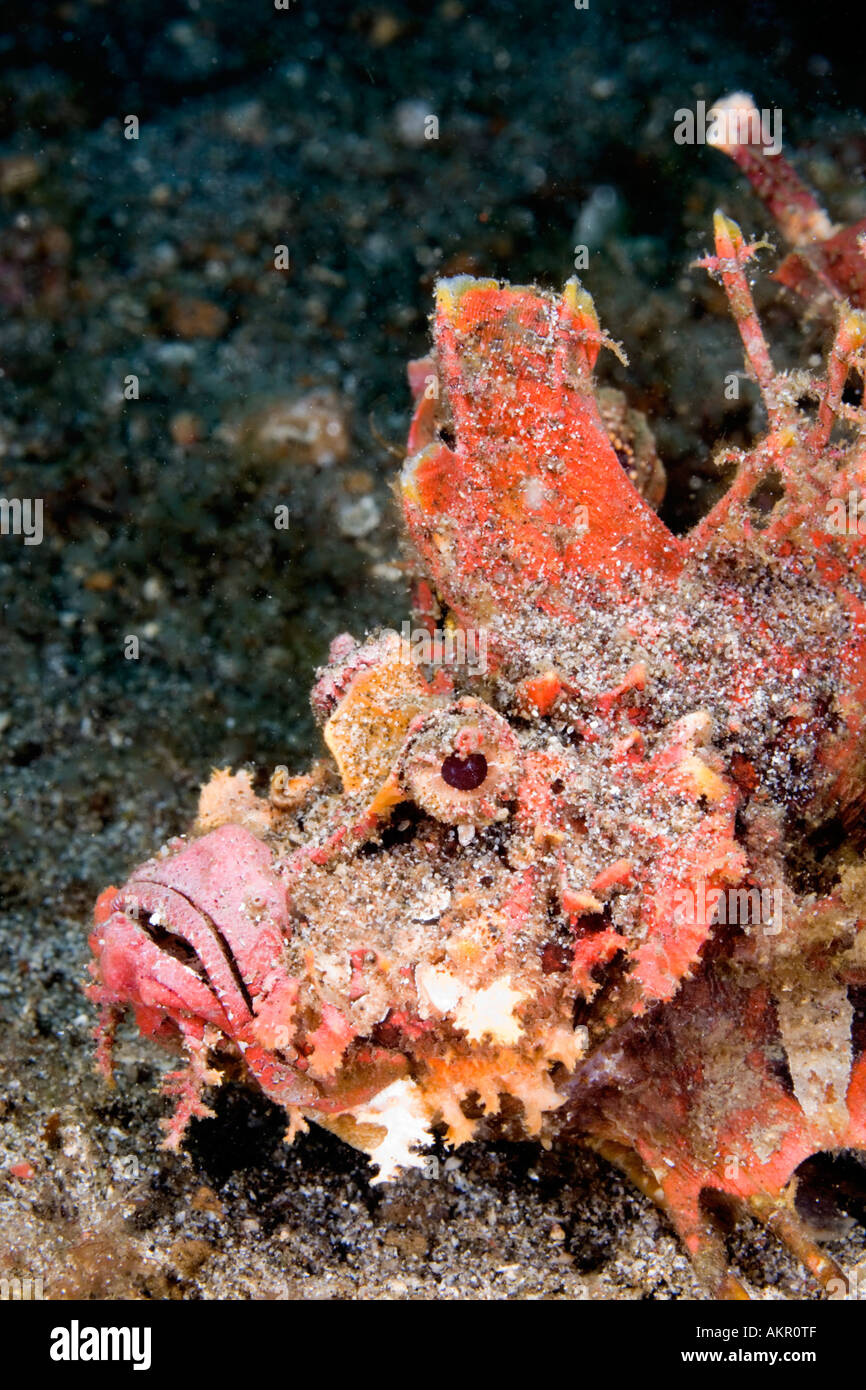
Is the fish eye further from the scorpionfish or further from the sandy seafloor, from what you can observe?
the sandy seafloor

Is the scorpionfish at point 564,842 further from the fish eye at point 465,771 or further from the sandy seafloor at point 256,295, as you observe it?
the sandy seafloor at point 256,295

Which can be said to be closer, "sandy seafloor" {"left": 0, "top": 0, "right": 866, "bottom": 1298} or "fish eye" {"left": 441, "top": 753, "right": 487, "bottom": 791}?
"fish eye" {"left": 441, "top": 753, "right": 487, "bottom": 791}

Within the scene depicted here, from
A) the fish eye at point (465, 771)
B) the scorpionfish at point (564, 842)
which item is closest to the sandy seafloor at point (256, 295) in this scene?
the scorpionfish at point (564, 842)

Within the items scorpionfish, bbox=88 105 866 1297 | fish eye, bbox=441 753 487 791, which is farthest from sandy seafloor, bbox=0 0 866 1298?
fish eye, bbox=441 753 487 791

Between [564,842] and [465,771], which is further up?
[465,771]

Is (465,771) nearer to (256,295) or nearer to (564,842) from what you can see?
(564,842)

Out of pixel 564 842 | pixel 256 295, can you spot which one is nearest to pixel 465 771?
pixel 564 842

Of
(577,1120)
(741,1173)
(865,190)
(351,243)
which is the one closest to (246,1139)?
(577,1120)

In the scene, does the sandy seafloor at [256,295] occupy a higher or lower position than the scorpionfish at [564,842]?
higher
